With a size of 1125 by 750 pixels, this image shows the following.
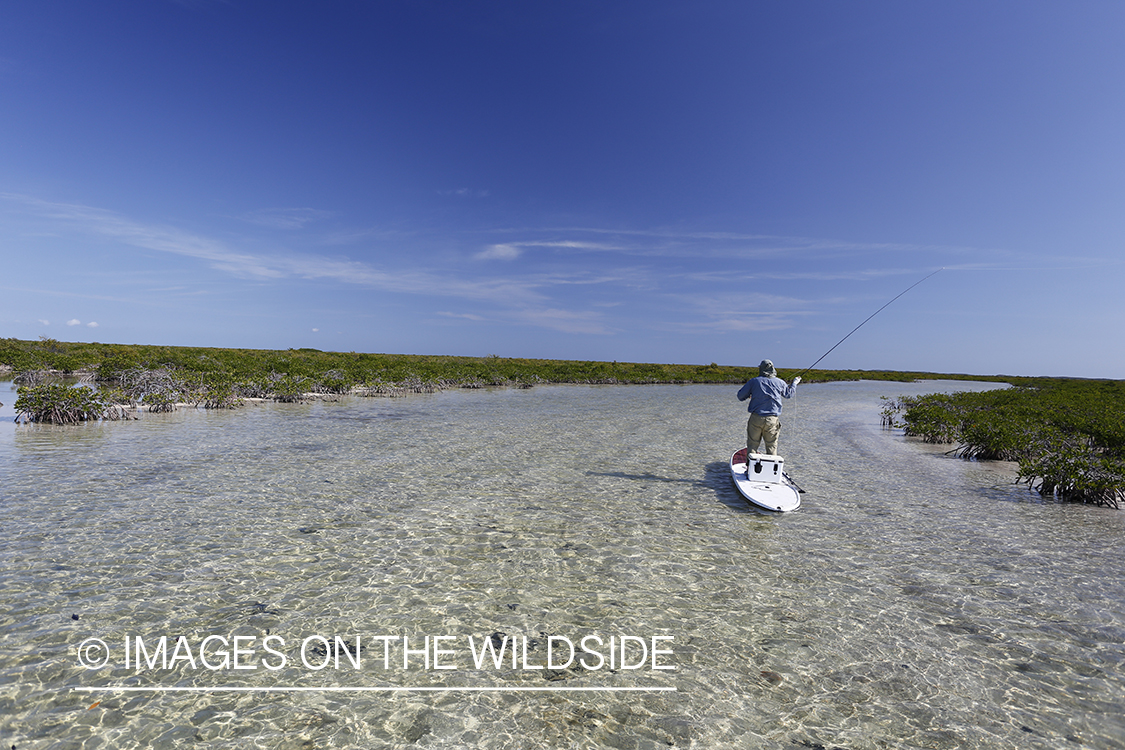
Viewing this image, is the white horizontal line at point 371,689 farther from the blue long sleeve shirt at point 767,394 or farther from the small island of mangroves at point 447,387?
the small island of mangroves at point 447,387

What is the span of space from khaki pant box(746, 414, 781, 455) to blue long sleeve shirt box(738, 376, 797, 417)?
17 centimetres

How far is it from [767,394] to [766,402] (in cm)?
23

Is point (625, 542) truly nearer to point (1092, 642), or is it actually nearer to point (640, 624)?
point (640, 624)

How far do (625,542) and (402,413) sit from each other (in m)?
22.4

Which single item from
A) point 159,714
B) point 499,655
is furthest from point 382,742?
point 159,714

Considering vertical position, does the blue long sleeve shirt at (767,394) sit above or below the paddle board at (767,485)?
above

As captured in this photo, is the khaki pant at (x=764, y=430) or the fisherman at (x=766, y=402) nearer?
the fisherman at (x=766, y=402)

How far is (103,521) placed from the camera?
9.49 metres

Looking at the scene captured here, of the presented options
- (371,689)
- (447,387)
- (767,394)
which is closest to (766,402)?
(767,394)

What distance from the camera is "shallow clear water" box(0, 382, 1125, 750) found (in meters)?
4.67

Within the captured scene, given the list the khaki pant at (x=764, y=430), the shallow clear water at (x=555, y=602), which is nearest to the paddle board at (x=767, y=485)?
the shallow clear water at (x=555, y=602)

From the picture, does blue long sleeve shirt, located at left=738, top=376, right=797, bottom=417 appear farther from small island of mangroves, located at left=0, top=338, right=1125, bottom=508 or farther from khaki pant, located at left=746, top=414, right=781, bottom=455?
small island of mangroves, located at left=0, top=338, right=1125, bottom=508

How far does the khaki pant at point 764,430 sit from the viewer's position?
1355cm

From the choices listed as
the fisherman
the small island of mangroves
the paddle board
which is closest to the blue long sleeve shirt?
the fisherman
